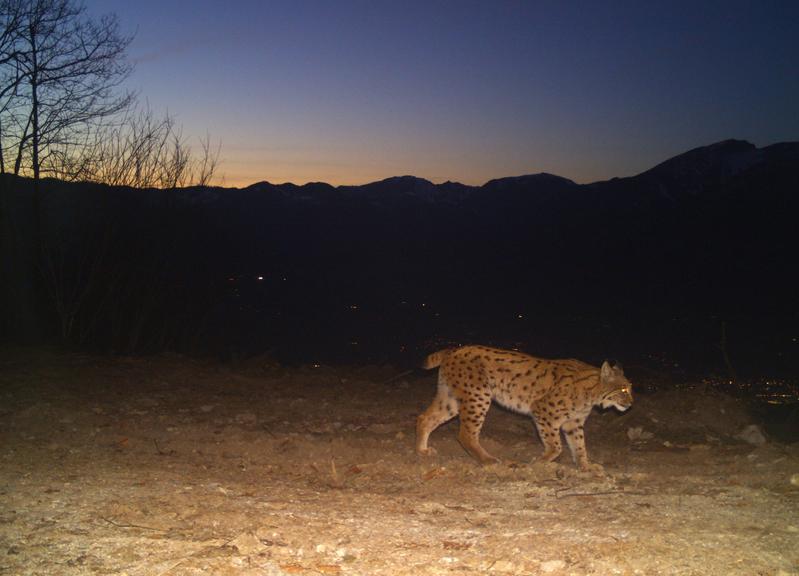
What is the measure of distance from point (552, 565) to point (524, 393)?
433cm

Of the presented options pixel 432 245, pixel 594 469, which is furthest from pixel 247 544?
pixel 432 245

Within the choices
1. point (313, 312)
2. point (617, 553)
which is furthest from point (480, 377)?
point (313, 312)

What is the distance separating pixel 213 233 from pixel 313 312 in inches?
532

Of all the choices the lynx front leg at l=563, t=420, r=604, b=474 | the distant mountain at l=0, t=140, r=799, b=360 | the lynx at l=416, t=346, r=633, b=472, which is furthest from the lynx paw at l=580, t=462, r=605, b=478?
the distant mountain at l=0, t=140, r=799, b=360

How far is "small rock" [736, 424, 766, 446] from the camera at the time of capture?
29.5 feet

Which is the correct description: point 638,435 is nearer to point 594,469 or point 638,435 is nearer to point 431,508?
point 594,469

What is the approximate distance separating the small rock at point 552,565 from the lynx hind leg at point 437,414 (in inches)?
164

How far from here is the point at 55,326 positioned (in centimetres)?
1619

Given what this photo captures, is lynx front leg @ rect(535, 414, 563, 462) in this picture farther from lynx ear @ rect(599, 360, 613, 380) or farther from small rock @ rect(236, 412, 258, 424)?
small rock @ rect(236, 412, 258, 424)

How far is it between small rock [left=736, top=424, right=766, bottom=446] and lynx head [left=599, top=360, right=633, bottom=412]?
2285mm

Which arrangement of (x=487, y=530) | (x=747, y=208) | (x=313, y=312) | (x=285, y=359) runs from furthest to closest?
(x=747, y=208)
(x=313, y=312)
(x=285, y=359)
(x=487, y=530)

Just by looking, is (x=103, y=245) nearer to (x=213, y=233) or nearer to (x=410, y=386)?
(x=213, y=233)

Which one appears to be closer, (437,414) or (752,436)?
(437,414)

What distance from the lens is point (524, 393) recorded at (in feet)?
27.3
